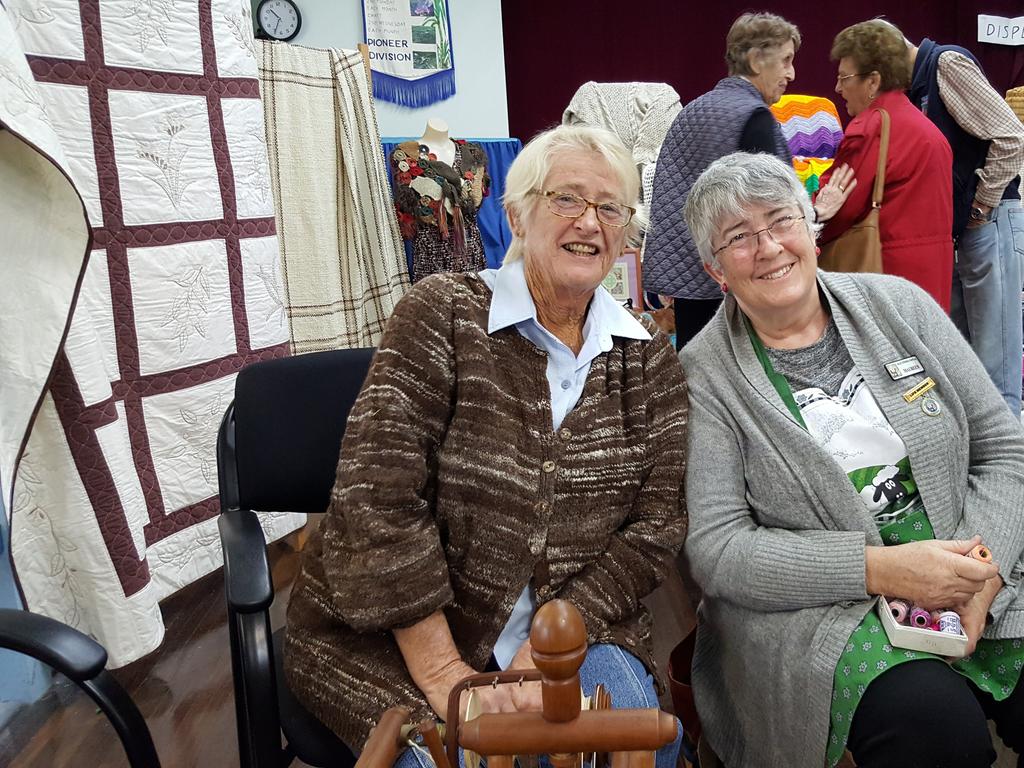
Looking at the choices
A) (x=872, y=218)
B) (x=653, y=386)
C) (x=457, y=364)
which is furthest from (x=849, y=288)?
(x=872, y=218)

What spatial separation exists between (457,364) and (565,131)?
1.56 feet

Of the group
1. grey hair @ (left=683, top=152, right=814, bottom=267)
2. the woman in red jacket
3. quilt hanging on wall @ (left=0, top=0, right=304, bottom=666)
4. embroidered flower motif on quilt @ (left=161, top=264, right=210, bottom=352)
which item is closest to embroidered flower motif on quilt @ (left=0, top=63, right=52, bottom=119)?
quilt hanging on wall @ (left=0, top=0, right=304, bottom=666)

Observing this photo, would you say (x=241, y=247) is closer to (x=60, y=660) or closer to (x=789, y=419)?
(x=60, y=660)

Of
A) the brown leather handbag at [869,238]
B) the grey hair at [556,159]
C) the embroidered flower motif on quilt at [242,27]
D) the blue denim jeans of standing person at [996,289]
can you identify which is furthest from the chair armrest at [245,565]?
the blue denim jeans of standing person at [996,289]

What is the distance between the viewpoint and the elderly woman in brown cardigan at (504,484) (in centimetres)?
106

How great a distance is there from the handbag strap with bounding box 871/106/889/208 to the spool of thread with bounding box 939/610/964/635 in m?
1.49

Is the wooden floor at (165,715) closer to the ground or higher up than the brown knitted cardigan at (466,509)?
closer to the ground

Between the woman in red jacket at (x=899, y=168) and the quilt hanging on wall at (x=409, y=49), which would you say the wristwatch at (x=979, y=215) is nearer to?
the woman in red jacket at (x=899, y=168)

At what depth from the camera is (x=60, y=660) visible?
0.89 meters

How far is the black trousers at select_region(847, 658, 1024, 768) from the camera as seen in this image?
3.26 feet

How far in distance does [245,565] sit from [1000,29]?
269 inches

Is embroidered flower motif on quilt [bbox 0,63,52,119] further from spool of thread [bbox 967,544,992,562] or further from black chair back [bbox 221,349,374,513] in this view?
spool of thread [bbox 967,544,992,562]

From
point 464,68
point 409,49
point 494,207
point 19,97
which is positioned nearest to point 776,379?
point 19,97

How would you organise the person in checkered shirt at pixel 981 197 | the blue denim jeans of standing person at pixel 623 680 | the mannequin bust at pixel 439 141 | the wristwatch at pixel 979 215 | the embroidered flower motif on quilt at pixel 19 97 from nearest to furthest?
the blue denim jeans of standing person at pixel 623 680
the embroidered flower motif on quilt at pixel 19 97
the person in checkered shirt at pixel 981 197
the wristwatch at pixel 979 215
the mannequin bust at pixel 439 141
